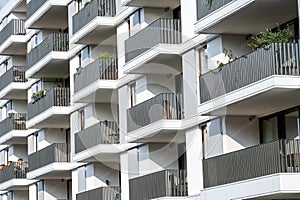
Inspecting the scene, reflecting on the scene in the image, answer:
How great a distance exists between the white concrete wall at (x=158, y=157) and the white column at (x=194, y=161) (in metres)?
2.80

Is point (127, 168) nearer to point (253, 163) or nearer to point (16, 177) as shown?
point (253, 163)

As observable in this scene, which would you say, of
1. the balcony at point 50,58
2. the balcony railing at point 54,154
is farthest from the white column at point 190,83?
the balcony at point 50,58

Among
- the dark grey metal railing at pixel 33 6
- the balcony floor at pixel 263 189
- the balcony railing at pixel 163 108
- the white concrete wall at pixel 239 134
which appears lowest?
the balcony floor at pixel 263 189

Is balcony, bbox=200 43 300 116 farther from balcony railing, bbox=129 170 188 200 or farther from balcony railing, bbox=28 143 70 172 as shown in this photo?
balcony railing, bbox=28 143 70 172

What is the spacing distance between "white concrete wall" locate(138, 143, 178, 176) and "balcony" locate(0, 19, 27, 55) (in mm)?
19512

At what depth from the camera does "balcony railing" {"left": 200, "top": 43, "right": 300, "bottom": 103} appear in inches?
1022

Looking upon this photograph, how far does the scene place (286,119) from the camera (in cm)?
2881

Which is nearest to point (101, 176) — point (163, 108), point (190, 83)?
point (163, 108)

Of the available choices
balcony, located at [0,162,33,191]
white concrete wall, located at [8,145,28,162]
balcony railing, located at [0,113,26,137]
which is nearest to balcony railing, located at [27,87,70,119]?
balcony, located at [0,162,33,191]

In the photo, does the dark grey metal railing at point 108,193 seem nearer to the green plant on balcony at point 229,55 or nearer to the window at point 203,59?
the window at point 203,59

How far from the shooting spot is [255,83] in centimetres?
2669

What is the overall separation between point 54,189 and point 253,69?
24.0 meters

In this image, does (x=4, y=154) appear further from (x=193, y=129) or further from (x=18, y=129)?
(x=193, y=129)

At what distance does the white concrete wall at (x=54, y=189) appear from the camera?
4856cm
